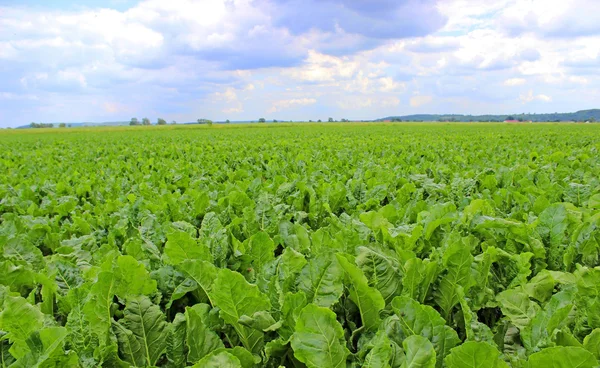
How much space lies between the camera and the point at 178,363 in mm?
1636

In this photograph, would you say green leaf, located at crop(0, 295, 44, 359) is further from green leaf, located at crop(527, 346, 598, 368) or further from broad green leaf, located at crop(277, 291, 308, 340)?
green leaf, located at crop(527, 346, 598, 368)

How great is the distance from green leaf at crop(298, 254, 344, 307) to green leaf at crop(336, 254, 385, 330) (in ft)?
0.19

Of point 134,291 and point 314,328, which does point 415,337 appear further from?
point 134,291

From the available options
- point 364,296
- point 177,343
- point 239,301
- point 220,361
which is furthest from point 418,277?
point 177,343

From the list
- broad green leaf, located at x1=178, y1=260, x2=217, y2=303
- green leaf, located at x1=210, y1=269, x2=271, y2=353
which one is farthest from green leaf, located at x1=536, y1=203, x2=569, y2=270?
broad green leaf, located at x1=178, y1=260, x2=217, y2=303

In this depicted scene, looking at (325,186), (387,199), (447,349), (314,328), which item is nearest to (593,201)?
(387,199)

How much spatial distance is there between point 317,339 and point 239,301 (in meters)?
0.38

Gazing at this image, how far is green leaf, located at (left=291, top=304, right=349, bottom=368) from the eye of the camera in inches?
54.6

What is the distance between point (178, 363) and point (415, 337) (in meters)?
0.97

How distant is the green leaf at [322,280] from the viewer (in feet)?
5.55

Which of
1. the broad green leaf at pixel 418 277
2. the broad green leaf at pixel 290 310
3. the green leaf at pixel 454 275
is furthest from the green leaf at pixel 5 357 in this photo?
the green leaf at pixel 454 275

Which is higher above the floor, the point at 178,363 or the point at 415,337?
the point at 415,337

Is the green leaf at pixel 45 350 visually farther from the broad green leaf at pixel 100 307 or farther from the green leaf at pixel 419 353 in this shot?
the green leaf at pixel 419 353

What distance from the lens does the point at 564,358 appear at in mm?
1148
